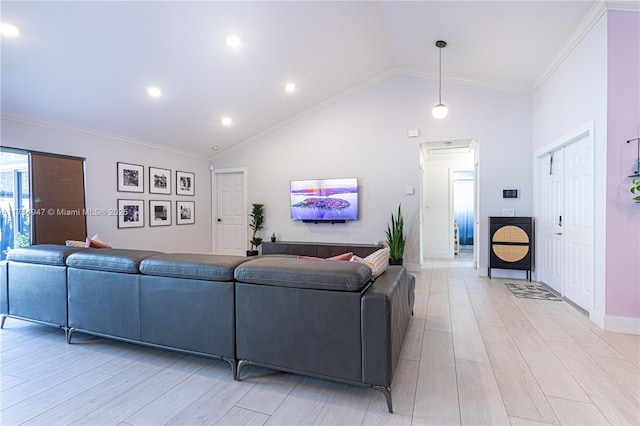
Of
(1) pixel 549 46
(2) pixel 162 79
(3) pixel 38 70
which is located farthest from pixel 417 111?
(3) pixel 38 70

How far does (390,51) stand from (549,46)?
2.14m

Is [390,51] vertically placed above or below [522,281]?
above

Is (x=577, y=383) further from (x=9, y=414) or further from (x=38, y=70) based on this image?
(x=38, y=70)

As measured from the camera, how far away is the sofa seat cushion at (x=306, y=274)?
178 centimetres

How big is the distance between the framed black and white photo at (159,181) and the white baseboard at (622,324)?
6711 millimetres

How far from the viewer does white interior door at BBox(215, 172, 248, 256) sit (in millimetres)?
6973

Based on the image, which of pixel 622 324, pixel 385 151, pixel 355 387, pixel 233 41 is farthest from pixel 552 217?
pixel 233 41

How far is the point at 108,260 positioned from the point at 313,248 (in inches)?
149

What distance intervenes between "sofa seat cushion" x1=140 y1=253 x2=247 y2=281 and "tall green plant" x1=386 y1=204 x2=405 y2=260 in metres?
3.65

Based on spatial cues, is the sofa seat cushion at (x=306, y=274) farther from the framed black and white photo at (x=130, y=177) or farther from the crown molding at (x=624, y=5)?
the framed black and white photo at (x=130, y=177)

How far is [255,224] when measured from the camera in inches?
262

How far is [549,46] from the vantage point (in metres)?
3.79

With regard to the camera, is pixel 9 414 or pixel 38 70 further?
pixel 38 70

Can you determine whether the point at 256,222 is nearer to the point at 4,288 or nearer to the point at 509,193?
the point at 4,288
